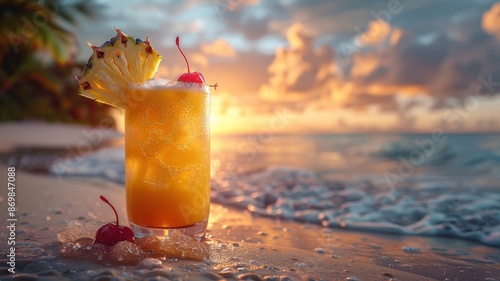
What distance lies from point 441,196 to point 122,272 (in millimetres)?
3821

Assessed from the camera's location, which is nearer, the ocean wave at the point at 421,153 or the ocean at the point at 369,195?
the ocean at the point at 369,195

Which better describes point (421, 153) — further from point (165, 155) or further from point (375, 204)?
point (165, 155)

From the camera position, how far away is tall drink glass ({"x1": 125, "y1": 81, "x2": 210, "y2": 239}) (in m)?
2.42

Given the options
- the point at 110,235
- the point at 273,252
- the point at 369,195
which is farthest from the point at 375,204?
the point at 110,235

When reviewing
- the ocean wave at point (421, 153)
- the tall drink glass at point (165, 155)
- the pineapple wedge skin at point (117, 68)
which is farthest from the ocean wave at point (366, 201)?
the ocean wave at point (421, 153)

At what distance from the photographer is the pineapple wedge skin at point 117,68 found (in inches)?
92.7

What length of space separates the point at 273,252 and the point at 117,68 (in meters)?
1.32

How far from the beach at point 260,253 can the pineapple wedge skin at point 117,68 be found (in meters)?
0.84

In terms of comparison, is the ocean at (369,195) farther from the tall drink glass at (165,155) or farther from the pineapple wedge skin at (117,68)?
the pineapple wedge skin at (117,68)

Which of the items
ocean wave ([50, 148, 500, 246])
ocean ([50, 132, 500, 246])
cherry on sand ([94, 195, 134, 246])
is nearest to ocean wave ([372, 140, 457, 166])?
ocean ([50, 132, 500, 246])

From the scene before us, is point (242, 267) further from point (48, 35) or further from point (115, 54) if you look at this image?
point (48, 35)

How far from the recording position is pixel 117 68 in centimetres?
239

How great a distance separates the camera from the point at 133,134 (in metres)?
2.50

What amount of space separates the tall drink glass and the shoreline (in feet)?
1.05
